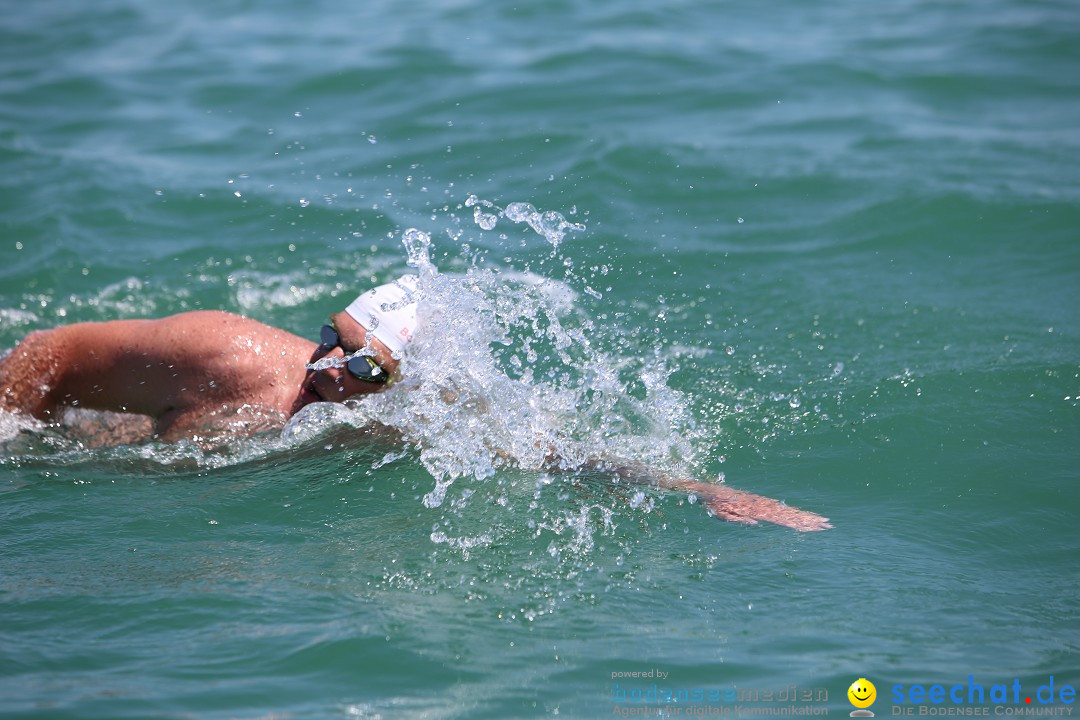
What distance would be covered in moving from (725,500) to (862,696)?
1.24 m

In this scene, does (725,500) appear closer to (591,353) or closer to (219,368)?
(591,353)

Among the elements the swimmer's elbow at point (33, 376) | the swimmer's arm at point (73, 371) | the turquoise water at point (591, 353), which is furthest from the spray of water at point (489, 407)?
the swimmer's elbow at point (33, 376)

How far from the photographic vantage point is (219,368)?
5082 millimetres

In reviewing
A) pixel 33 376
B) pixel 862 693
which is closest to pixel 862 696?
pixel 862 693

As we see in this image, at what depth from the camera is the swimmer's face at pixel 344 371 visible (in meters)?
5.08

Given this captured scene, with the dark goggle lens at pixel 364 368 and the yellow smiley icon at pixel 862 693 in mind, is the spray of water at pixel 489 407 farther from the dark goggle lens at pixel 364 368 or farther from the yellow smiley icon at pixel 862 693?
the yellow smiley icon at pixel 862 693

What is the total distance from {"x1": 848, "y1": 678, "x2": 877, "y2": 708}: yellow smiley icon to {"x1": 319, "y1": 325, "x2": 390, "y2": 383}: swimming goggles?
7.95 feet

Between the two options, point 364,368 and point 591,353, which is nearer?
point 364,368

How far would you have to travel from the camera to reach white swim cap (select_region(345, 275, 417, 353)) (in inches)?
202

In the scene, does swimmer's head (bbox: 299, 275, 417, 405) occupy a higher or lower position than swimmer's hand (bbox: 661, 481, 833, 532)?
higher

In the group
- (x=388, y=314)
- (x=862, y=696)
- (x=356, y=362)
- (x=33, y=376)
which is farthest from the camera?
(x=33, y=376)

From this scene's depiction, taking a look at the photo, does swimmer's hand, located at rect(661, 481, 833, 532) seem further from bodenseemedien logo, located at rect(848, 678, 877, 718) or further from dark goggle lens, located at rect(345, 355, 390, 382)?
dark goggle lens, located at rect(345, 355, 390, 382)

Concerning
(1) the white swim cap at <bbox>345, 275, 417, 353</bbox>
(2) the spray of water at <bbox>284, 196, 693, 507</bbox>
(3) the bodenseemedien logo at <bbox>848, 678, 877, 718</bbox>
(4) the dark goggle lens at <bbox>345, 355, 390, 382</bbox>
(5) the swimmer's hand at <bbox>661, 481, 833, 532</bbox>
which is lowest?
(3) the bodenseemedien logo at <bbox>848, 678, 877, 718</bbox>

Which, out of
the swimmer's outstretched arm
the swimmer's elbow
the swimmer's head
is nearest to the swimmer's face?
the swimmer's head
